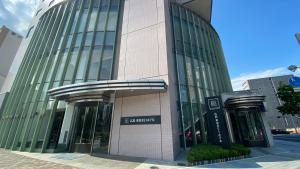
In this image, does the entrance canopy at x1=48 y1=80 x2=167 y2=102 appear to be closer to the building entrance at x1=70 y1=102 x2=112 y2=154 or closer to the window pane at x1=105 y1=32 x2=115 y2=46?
the building entrance at x1=70 y1=102 x2=112 y2=154

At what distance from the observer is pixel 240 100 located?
14.9 m

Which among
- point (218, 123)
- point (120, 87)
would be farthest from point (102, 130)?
point (218, 123)

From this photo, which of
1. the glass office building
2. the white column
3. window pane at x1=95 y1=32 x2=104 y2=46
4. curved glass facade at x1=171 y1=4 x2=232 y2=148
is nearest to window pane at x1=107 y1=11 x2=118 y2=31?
the glass office building

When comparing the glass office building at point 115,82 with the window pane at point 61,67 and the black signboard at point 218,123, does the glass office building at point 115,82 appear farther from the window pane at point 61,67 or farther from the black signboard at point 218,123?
the black signboard at point 218,123

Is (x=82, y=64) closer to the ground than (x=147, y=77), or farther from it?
farther from it

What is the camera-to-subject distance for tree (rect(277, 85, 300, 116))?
1535cm

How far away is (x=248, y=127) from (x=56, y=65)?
1960cm

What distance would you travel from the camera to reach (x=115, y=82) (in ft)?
35.2

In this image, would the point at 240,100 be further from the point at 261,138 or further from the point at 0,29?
the point at 0,29

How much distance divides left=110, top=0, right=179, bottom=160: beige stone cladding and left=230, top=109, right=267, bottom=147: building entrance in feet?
28.5

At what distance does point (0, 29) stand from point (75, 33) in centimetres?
2351

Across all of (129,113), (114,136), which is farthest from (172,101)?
(114,136)

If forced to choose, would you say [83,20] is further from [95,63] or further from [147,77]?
[147,77]

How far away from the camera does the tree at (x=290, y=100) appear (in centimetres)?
1535
